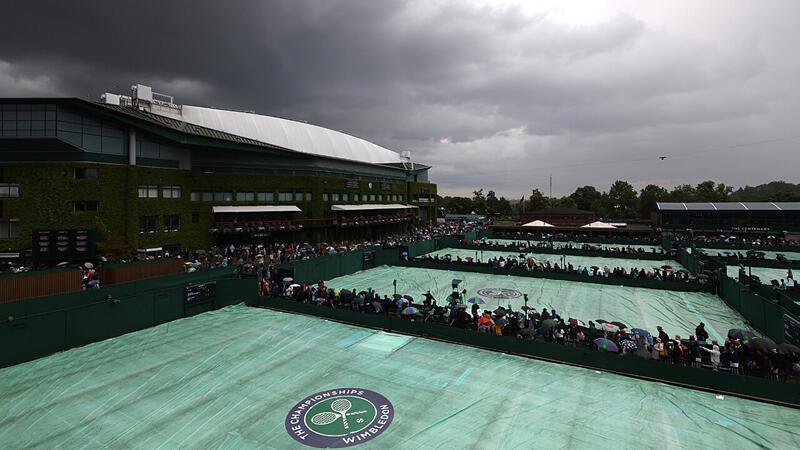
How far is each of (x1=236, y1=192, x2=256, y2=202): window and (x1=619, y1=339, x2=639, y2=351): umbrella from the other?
4545cm

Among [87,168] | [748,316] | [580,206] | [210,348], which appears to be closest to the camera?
[210,348]

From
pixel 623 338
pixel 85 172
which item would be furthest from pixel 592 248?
pixel 85 172

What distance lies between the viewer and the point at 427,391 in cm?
1227

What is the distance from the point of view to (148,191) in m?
38.5

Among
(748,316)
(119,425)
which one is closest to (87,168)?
(119,425)

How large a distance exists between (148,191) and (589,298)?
4467cm

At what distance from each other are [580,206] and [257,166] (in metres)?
150

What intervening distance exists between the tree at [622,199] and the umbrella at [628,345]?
15531 centimetres

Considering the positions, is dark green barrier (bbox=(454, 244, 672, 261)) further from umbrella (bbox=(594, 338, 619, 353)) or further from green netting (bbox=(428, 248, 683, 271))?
umbrella (bbox=(594, 338, 619, 353))

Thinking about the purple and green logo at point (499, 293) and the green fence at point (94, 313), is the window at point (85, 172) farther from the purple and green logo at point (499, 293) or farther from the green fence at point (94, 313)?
the purple and green logo at point (499, 293)

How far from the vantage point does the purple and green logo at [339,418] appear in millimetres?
9805

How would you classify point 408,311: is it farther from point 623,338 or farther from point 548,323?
point 623,338

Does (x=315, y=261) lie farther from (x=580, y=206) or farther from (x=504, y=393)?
(x=580, y=206)

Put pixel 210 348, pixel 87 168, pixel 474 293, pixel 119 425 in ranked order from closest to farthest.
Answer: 1. pixel 119 425
2. pixel 210 348
3. pixel 474 293
4. pixel 87 168
